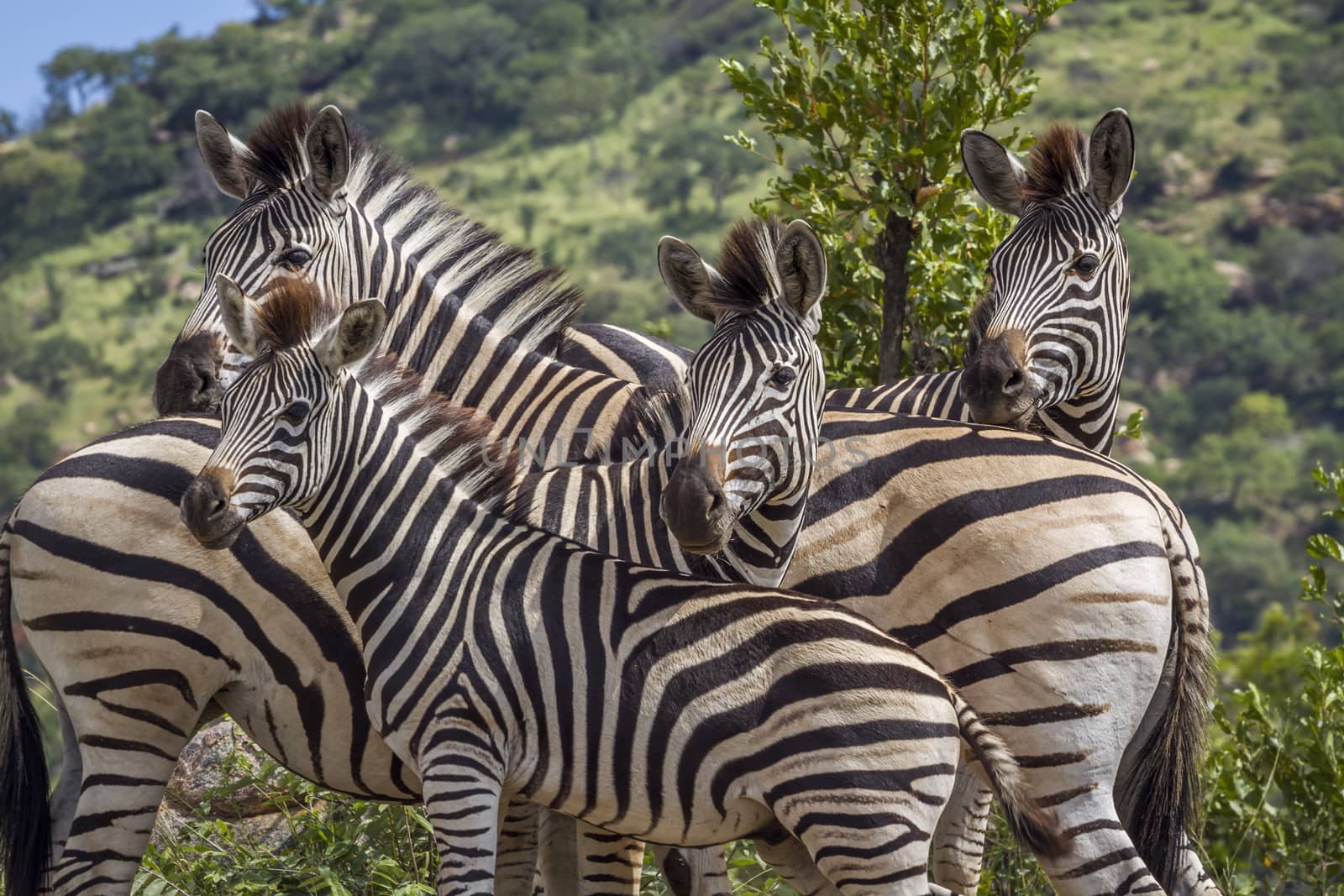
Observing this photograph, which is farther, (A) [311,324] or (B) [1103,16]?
(B) [1103,16]

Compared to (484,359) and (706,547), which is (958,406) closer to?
(706,547)

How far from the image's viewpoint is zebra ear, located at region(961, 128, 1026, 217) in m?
6.86

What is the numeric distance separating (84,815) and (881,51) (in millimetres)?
5855

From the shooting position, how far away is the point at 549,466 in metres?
6.27

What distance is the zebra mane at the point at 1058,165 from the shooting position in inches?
259

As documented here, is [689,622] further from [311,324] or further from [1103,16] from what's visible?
[1103,16]

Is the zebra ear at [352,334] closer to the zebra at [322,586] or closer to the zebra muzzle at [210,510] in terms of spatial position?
the zebra muzzle at [210,510]

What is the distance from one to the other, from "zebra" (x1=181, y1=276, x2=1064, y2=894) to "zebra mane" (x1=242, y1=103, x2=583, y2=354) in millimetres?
1665

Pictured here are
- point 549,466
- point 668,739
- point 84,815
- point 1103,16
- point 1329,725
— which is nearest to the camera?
point 668,739

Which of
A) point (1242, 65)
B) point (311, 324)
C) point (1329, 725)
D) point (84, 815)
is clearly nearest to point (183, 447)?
point (311, 324)

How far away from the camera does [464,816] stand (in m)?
4.82

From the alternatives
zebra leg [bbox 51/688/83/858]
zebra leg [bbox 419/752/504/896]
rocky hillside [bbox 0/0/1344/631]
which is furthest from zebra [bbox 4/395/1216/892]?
rocky hillside [bbox 0/0/1344/631]

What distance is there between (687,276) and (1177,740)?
267 centimetres

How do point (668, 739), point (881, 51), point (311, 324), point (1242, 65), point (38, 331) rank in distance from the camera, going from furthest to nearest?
point (1242, 65)
point (38, 331)
point (881, 51)
point (311, 324)
point (668, 739)
